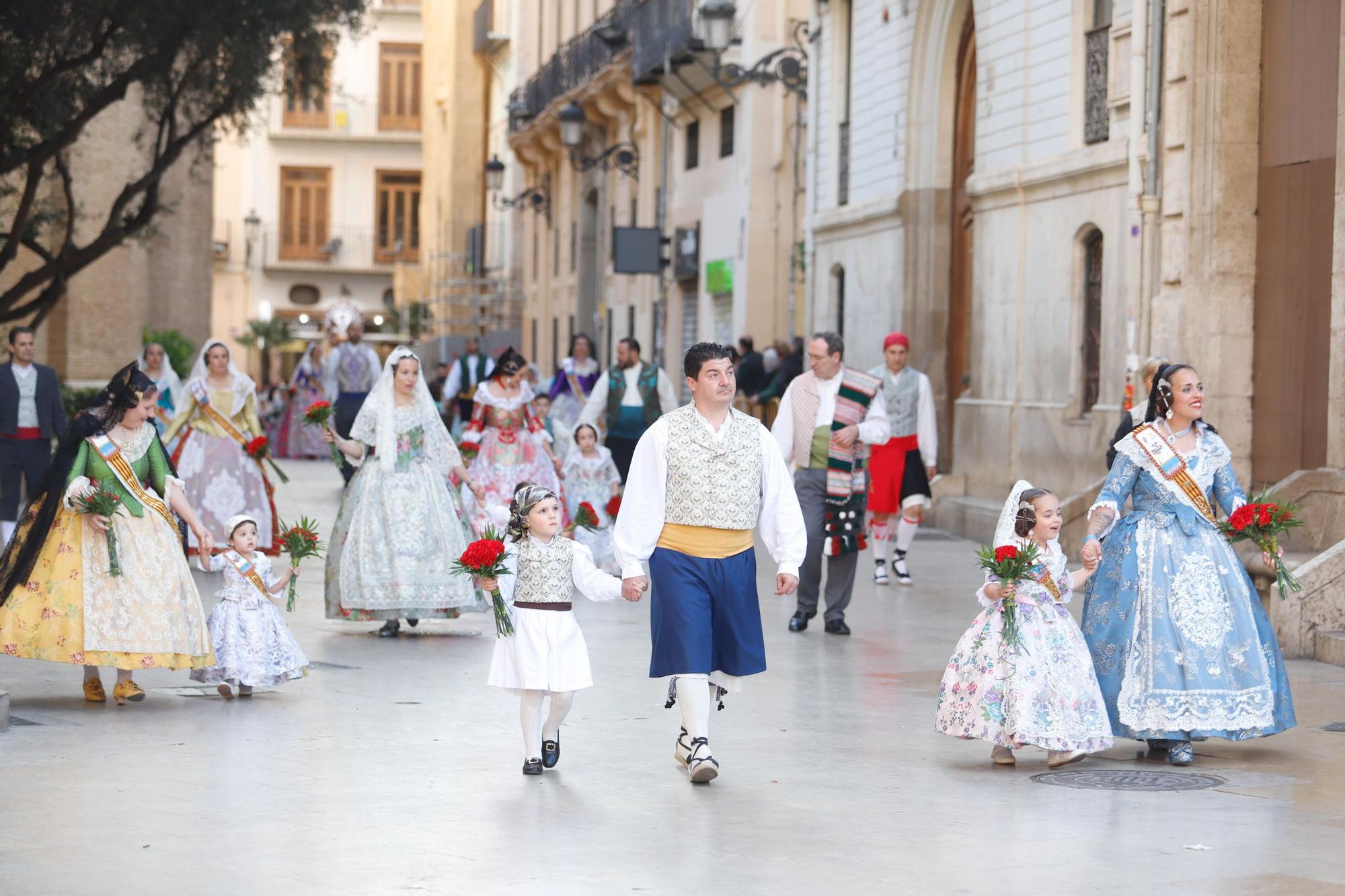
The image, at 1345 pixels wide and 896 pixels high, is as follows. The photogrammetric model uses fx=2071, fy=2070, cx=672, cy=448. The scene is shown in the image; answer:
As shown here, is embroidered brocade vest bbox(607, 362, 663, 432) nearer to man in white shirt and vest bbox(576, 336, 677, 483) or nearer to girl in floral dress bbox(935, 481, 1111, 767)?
man in white shirt and vest bbox(576, 336, 677, 483)

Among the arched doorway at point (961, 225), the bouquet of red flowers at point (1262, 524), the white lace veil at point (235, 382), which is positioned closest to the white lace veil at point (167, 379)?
the white lace veil at point (235, 382)

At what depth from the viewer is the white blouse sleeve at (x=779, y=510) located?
8336 mm

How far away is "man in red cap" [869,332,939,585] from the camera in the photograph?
1623 cm

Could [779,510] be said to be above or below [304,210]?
below

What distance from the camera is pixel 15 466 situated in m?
16.0

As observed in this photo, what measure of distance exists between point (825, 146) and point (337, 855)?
21.1m

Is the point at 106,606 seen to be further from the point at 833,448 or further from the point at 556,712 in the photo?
the point at 833,448

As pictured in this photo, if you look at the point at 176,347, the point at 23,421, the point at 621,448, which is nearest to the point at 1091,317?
the point at 621,448

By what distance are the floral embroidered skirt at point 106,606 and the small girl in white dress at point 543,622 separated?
82.8 inches

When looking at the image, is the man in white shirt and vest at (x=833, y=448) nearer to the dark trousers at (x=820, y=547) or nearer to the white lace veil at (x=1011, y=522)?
the dark trousers at (x=820, y=547)

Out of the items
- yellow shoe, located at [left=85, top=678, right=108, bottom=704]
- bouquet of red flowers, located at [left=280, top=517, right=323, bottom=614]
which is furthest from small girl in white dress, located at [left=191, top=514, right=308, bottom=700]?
yellow shoe, located at [left=85, top=678, right=108, bottom=704]

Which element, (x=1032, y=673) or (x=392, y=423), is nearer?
(x=1032, y=673)

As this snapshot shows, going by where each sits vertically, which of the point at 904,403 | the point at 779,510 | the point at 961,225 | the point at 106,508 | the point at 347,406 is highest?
the point at 961,225

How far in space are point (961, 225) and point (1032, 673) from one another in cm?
1509
